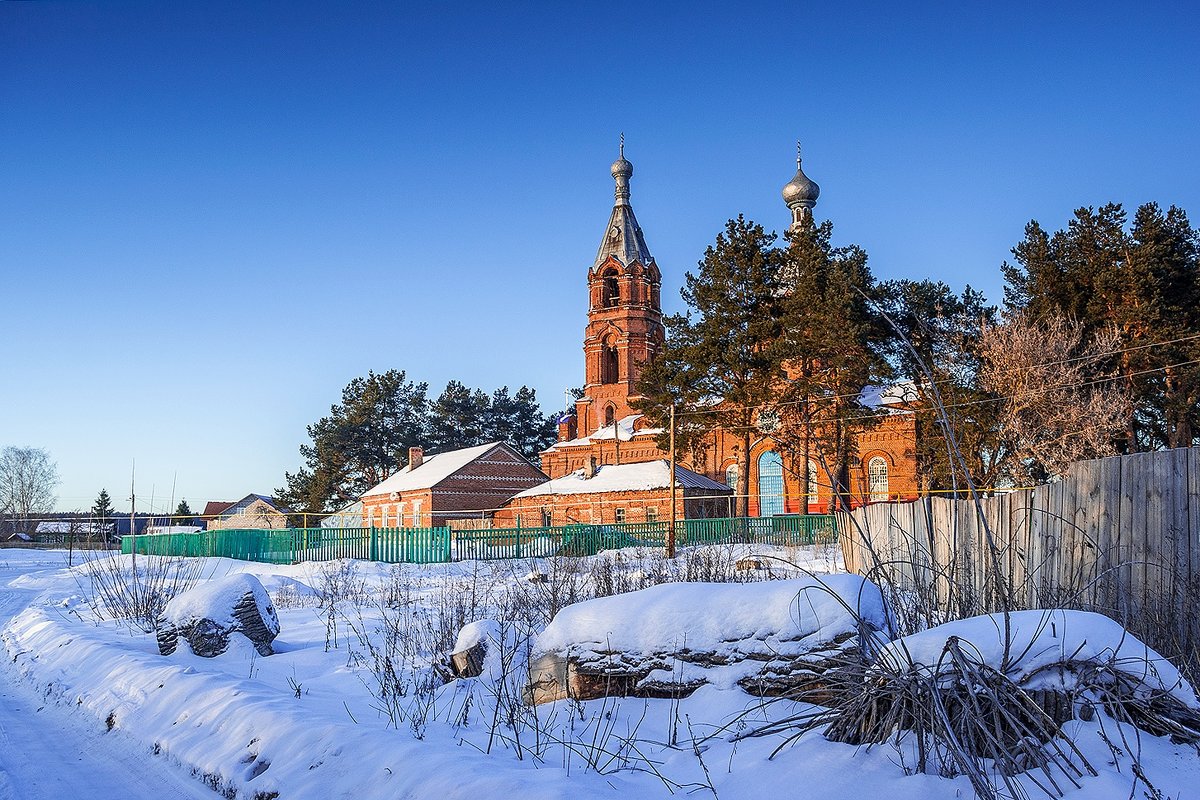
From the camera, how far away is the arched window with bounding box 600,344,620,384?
5581 centimetres

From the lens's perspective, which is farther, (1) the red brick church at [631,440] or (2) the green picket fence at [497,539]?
(1) the red brick church at [631,440]

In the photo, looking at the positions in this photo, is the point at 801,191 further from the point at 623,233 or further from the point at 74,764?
the point at 74,764

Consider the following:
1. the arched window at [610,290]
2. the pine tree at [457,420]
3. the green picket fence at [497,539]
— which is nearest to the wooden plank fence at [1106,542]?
the green picket fence at [497,539]

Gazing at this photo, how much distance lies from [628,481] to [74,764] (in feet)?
122

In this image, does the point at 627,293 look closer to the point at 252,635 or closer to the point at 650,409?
the point at 650,409

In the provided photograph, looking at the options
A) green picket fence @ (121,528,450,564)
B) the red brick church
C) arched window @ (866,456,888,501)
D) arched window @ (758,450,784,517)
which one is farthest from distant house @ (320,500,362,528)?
arched window @ (866,456,888,501)

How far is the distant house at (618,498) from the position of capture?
41.5 m

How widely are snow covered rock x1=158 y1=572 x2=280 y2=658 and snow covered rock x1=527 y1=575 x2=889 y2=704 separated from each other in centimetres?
450

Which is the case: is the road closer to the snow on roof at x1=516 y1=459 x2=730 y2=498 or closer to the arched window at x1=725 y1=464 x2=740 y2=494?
the snow on roof at x1=516 y1=459 x2=730 y2=498

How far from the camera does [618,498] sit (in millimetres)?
42344

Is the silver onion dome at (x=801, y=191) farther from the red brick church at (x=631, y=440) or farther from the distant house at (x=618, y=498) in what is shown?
the distant house at (x=618, y=498)

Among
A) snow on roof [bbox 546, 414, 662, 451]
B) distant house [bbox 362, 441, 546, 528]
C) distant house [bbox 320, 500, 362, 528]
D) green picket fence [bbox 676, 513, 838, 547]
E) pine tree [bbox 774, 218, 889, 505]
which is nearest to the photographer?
green picket fence [bbox 676, 513, 838, 547]

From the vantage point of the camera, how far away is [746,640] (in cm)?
550

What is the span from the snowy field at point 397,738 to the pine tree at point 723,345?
3016cm
